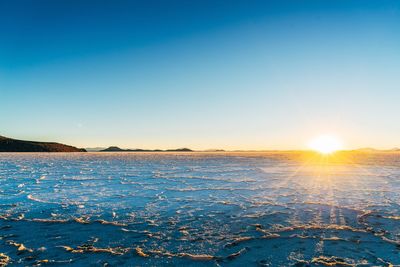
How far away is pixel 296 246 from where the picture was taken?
746 cm

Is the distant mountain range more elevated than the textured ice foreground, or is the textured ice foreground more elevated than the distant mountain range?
the distant mountain range

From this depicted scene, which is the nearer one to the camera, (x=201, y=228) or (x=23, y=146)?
(x=201, y=228)

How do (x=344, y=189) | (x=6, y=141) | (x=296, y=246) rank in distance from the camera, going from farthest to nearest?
1. (x=6, y=141)
2. (x=344, y=189)
3. (x=296, y=246)

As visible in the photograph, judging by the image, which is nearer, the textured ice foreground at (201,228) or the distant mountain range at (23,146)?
the textured ice foreground at (201,228)

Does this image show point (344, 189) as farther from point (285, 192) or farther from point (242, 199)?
point (242, 199)

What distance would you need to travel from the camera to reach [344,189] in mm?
17141

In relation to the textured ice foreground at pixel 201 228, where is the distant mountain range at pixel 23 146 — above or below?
above

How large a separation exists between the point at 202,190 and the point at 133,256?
10.2m

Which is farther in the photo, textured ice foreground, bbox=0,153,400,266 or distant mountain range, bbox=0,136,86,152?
distant mountain range, bbox=0,136,86,152

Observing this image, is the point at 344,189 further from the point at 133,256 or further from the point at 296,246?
the point at 133,256

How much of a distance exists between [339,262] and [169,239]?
396 cm

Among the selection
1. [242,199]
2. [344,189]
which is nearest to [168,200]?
[242,199]

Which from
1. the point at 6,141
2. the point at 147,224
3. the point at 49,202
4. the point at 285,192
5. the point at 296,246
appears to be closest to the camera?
the point at 296,246

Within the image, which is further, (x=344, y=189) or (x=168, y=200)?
(x=344, y=189)
